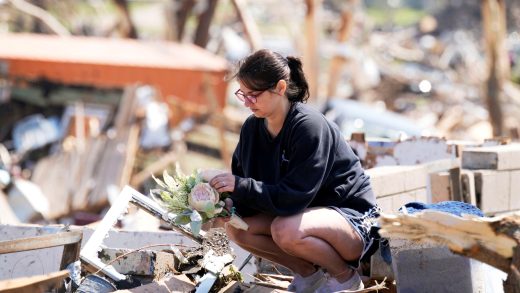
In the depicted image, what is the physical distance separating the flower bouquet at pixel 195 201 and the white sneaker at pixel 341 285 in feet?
1.67

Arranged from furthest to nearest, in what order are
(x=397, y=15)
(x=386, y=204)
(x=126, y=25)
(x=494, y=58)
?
1. (x=397, y=15)
2. (x=126, y=25)
3. (x=494, y=58)
4. (x=386, y=204)

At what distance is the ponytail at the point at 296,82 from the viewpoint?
5.32m

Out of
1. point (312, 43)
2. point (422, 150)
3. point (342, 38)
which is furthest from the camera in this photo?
point (342, 38)

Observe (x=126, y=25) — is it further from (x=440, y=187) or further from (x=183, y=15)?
(x=440, y=187)

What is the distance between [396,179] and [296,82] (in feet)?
5.86

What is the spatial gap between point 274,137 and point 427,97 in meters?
21.9

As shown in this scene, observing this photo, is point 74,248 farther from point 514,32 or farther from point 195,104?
point 514,32

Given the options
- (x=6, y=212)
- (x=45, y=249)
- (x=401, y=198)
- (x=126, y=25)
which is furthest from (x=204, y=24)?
(x=45, y=249)

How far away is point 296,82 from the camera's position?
5.34 metres

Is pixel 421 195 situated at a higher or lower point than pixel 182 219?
lower

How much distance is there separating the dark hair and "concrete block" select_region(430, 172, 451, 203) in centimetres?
236

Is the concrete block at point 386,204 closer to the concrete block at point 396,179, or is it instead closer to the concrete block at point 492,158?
the concrete block at point 396,179

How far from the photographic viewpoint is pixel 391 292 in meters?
5.62

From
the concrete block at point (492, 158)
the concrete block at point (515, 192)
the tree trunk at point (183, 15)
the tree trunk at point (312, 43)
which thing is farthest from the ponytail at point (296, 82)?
the tree trunk at point (183, 15)
